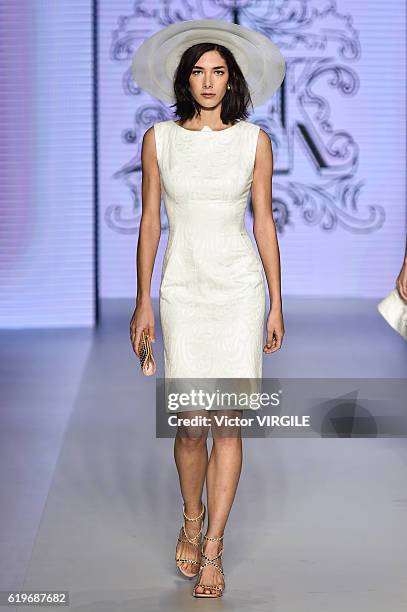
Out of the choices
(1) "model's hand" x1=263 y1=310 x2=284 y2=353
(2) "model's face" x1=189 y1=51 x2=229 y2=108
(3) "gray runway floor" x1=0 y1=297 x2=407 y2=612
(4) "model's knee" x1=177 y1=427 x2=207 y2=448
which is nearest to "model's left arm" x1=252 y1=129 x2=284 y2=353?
(1) "model's hand" x1=263 y1=310 x2=284 y2=353

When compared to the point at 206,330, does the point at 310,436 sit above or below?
below

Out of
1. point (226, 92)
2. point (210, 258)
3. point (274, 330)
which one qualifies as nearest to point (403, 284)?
point (274, 330)

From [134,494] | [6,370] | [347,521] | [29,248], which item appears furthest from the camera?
[29,248]

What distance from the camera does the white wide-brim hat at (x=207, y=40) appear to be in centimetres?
309

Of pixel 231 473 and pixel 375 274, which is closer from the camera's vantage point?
pixel 231 473

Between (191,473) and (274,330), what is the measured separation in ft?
1.32

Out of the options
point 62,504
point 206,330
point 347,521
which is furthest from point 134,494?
point 206,330

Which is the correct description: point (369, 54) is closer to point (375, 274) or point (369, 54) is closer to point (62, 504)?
point (375, 274)

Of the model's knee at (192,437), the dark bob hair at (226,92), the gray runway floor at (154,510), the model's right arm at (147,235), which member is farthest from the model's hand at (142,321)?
the gray runway floor at (154,510)

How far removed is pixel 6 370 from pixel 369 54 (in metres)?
4.14

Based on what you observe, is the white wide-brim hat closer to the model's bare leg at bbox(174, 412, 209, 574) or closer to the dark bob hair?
the dark bob hair

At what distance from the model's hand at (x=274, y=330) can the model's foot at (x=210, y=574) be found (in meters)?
0.47

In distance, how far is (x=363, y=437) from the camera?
4.80 metres

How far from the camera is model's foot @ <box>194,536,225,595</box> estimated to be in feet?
9.92
